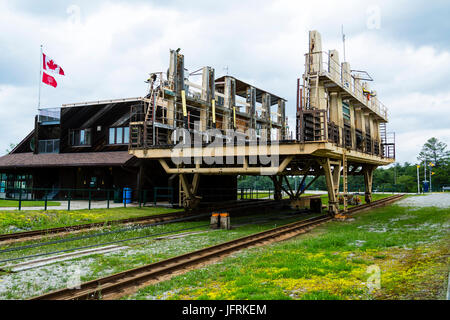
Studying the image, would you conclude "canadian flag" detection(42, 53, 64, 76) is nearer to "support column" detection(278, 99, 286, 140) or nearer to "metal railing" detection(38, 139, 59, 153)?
"metal railing" detection(38, 139, 59, 153)

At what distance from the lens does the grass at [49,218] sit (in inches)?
509

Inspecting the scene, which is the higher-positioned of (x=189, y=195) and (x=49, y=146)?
(x=49, y=146)

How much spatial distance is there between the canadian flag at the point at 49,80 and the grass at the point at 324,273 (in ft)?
90.5

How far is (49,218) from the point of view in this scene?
562 inches

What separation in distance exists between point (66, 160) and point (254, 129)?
17.2 meters

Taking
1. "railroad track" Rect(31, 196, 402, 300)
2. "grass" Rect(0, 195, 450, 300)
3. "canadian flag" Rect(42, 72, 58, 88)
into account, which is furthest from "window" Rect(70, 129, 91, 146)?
"railroad track" Rect(31, 196, 402, 300)

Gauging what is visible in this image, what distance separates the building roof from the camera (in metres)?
25.5

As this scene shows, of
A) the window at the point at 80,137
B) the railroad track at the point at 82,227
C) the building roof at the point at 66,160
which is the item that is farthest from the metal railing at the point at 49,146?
the railroad track at the point at 82,227

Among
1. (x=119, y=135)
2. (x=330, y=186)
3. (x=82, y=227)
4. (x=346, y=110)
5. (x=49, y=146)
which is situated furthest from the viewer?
(x=49, y=146)

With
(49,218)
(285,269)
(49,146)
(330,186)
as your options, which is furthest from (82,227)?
(49,146)

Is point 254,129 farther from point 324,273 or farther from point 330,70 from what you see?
point 324,273

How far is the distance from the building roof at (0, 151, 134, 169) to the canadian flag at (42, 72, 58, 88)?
20.8 ft

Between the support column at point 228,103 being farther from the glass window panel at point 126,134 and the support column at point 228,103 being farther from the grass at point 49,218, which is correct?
the grass at point 49,218
